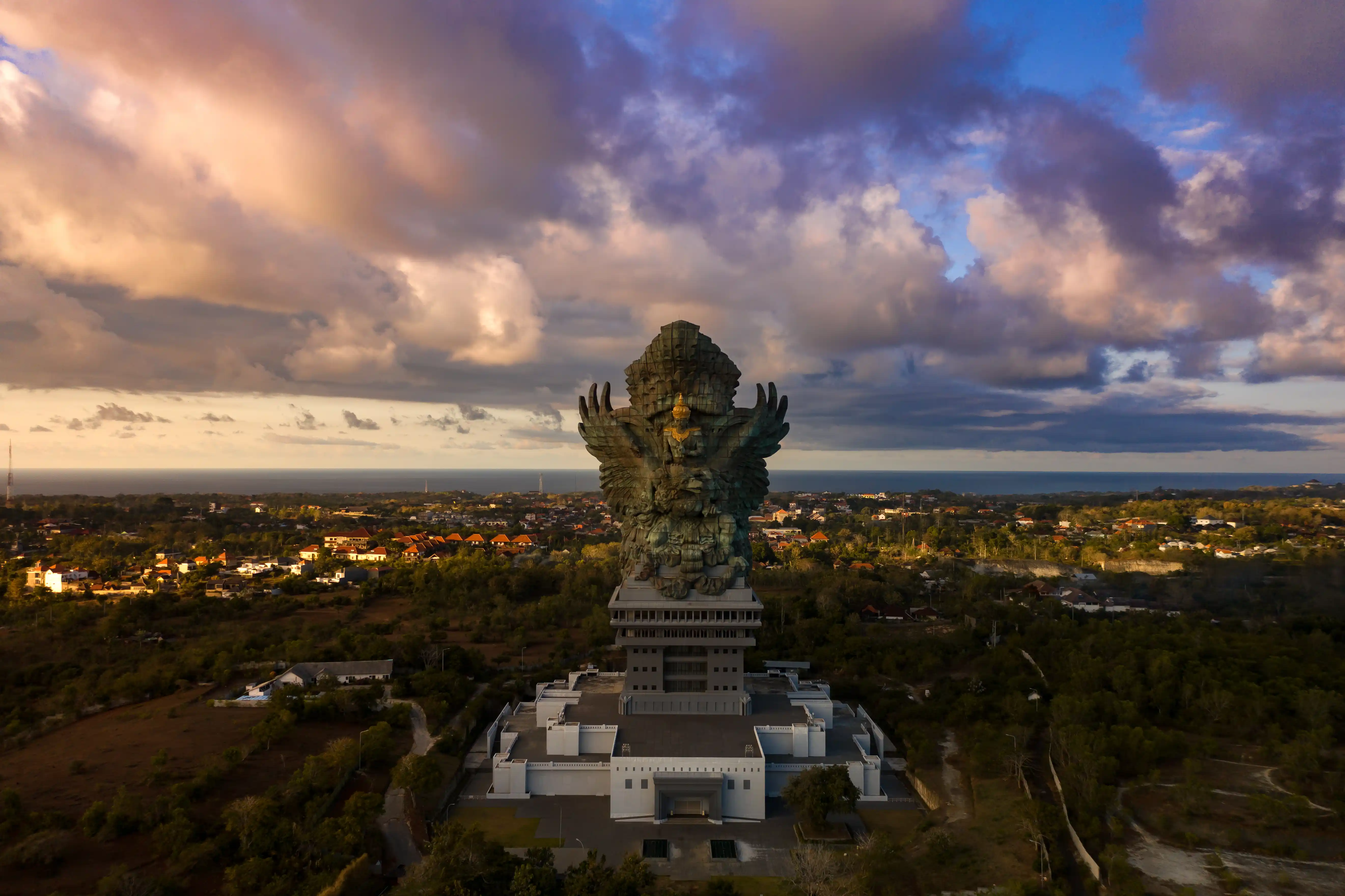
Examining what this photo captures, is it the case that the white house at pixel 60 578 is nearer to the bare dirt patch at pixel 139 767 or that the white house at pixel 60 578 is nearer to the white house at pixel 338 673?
the bare dirt patch at pixel 139 767

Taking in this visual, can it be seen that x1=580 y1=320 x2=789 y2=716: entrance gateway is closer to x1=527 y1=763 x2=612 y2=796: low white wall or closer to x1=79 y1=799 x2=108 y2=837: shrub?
x1=527 y1=763 x2=612 y2=796: low white wall

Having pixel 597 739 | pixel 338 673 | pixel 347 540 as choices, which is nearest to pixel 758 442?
pixel 597 739

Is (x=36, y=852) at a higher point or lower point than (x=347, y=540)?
lower

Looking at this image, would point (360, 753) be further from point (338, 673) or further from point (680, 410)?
point (680, 410)

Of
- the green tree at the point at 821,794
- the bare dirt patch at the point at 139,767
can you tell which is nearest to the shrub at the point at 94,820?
the bare dirt patch at the point at 139,767

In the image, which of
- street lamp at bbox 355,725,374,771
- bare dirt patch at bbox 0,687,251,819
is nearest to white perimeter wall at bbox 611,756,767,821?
street lamp at bbox 355,725,374,771

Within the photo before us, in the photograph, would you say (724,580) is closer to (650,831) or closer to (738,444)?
(738,444)

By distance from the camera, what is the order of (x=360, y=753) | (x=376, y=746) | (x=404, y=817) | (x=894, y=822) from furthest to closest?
(x=376, y=746)
(x=360, y=753)
(x=894, y=822)
(x=404, y=817)
